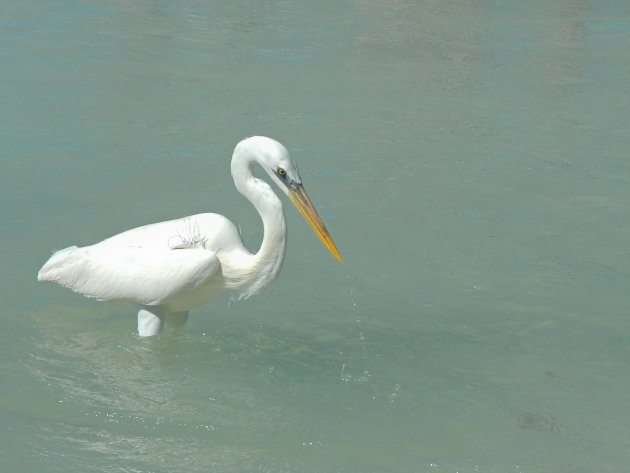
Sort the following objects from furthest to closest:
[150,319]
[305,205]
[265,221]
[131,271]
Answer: [150,319], [131,271], [265,221], [305,205]

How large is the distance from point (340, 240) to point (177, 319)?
1612mm

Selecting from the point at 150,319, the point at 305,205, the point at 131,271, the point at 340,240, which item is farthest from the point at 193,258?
the point at 340,240

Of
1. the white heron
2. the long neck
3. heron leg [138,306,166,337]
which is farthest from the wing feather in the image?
the long neck

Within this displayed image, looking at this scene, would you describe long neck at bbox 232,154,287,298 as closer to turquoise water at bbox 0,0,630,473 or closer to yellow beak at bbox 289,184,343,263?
yellow beak at bbox 289,184,343,263

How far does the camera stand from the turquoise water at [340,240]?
5.21m

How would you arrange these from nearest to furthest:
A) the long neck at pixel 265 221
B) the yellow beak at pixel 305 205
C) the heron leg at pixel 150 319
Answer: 1. the yellow beak at pixel 305 205
2. the long neck at pixel 265 221
3. the heron leg at pixel 150 319

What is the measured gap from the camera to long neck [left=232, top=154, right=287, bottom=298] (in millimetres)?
5609

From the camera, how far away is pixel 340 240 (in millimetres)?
7367

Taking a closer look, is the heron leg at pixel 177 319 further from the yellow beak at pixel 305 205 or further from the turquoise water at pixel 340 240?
the yellow beak at pixel 305 205

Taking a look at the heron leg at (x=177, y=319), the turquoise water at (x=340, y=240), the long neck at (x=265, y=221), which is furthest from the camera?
the heron leg at (x=177, y=319)

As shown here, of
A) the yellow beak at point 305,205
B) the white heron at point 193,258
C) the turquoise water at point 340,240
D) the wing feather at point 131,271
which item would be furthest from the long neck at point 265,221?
the turquoise water at point 340,240

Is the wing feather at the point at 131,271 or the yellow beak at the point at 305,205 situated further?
the wing feather at the point at 131,271

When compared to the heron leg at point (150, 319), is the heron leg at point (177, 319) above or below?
below

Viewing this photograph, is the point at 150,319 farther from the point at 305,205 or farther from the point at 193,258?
the point at 305,205
